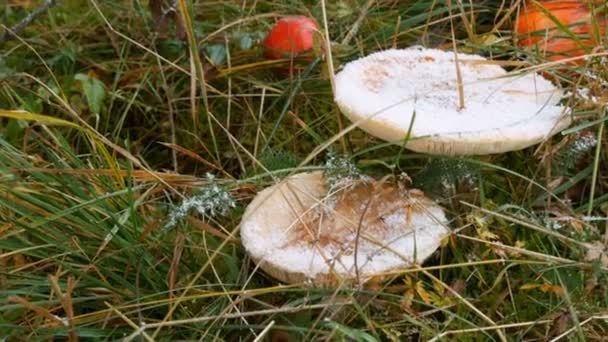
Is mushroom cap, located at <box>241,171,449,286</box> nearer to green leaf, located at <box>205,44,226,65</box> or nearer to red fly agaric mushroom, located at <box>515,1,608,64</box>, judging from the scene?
red fly agaric mushroom, located at <box>515,1,608,64</box>

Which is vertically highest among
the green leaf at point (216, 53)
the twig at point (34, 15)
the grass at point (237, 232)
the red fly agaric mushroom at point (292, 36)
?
the twig at point (34, 15)

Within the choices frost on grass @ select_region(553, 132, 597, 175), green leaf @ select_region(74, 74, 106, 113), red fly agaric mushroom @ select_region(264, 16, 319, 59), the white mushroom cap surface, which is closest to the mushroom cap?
the white mushroom cap surface

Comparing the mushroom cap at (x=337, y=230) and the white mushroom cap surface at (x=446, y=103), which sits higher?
the white mushroom cap surface at (x=446, y=103)

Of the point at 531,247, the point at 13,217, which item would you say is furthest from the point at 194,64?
the point at 531,247

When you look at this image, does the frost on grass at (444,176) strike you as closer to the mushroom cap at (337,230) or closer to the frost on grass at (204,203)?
the mushroom cap at (337,230)

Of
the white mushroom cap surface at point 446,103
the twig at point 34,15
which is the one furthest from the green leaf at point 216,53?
the white mushroom cap surface at point 446,103
